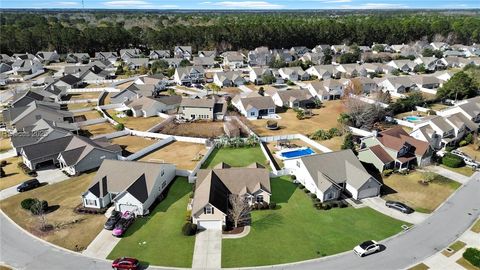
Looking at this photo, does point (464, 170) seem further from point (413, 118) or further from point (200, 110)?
point (200, 110)

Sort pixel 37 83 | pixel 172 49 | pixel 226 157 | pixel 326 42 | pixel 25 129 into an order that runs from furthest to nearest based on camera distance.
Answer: pixel 326 42 < pixel 172 49 < pixel 37 83 < pixel 25 129 < pixel 226 157

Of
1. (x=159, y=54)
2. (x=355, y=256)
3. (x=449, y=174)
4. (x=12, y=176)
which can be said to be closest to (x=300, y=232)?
(x=355, y=256)

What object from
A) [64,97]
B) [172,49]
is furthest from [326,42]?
[64,97]

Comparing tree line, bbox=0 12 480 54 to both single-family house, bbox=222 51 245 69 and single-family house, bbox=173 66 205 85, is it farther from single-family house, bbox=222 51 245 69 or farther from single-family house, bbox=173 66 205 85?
single-family house, bbox=173 66 205 85

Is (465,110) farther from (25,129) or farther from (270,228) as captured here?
A: (25,129)

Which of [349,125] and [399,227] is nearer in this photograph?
[399,227]
